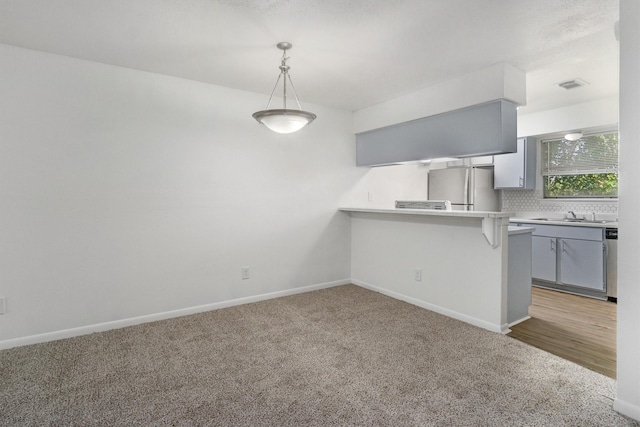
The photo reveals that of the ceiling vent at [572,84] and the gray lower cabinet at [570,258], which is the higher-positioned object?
the ceiling vent at [572,84]

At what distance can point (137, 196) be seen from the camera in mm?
3154

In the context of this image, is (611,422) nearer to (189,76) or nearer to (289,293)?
(289,293)

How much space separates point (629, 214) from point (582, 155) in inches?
145

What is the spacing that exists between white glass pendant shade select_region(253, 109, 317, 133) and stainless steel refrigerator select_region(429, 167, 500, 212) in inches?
137

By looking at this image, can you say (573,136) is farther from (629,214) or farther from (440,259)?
(629,214)

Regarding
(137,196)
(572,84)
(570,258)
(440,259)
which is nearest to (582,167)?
(570,258)

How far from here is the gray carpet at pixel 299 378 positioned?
5.99 ft

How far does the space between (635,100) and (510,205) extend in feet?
13.3

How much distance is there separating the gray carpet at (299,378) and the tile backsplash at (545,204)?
2997 mm

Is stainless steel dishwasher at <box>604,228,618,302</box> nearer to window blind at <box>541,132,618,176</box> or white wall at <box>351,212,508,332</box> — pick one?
window blind at <box>541,132,618,176</box>

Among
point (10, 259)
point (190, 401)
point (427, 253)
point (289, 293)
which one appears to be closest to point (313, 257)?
point (289, 293)

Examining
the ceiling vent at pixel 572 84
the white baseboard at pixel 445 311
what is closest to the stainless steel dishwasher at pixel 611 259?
the ceiling vent at pixel 572 84

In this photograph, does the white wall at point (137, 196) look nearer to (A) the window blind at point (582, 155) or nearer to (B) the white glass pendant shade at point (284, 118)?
(B) the white glass pendant shade at point (284, 118)

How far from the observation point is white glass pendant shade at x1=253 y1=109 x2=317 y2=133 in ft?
8.24
